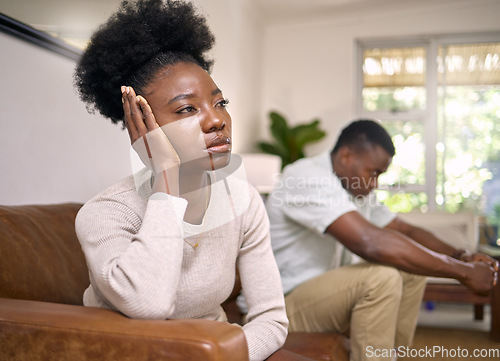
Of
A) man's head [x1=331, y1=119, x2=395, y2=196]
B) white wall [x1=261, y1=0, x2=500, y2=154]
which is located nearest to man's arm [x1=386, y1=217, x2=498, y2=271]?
man's head [x1=331, y1=119, x2=395, y2=196]

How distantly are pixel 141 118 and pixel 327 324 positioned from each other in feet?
3.48

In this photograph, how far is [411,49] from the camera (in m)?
5.23

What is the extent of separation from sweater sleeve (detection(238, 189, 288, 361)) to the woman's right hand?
0.88 feet

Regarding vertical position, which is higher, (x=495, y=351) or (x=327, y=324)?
(x=327, y=324)

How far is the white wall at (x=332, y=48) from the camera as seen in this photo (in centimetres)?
491

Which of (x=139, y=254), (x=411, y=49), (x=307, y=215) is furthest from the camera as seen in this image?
(x=411, y=49)

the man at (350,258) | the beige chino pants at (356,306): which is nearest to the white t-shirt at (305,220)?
the man at (350,258)

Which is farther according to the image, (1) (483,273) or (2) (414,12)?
(2) (414,12)

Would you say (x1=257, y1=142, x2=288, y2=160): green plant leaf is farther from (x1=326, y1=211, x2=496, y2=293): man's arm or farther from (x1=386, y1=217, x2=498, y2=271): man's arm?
(x1=326, y1=211, x2=496, y2=293): man's arm

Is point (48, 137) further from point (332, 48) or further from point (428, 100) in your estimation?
point (428, 100)

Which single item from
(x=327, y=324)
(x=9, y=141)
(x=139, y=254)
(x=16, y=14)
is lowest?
A: (x=327, y=324)

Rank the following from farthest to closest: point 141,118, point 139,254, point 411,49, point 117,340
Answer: point 411,49
point 141,118
point 139,254
point 117,340

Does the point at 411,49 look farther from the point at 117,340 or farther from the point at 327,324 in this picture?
the point at 117,340

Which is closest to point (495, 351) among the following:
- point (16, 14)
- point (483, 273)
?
point (483, 273)
